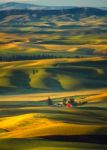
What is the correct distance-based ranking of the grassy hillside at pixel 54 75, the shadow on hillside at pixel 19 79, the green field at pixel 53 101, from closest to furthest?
the green field at pixel 53 101, the grassy hillside at pixel 54 75, the shadow on hillside at pixel 19 79

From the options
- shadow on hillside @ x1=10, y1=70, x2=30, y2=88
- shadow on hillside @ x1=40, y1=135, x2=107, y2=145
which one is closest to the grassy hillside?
shadow on hillside @ x1=10, y1=70, x2=30, y2=88

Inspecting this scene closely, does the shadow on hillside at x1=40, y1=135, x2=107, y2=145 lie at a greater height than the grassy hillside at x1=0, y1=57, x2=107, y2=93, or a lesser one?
greater

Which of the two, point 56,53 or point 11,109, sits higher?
point 11,109

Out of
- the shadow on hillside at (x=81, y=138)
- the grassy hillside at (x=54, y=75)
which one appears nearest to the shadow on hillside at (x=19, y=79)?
the grassy hillside at (x=54, y=75)

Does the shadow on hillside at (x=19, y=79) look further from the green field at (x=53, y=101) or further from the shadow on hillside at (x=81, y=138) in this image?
the shadow on hillside at (x=81, y=138)

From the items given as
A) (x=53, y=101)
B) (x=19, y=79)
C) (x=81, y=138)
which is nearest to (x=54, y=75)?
(x=19, y=79)

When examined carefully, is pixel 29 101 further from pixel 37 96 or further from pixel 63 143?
pixel 63 143

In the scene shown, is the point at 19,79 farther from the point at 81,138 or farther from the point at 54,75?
the point at 81,138

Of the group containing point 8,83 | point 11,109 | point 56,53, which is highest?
point 11,109

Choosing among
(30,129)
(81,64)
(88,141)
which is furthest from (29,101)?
(81,64)

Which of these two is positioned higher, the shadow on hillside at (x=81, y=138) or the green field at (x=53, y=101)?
the shadow on hillside at (x=81, y=138)

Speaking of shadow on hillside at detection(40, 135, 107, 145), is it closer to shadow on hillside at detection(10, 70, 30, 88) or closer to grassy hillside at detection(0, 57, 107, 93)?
grassy hillside at detection(0, 57, 107, 93)
